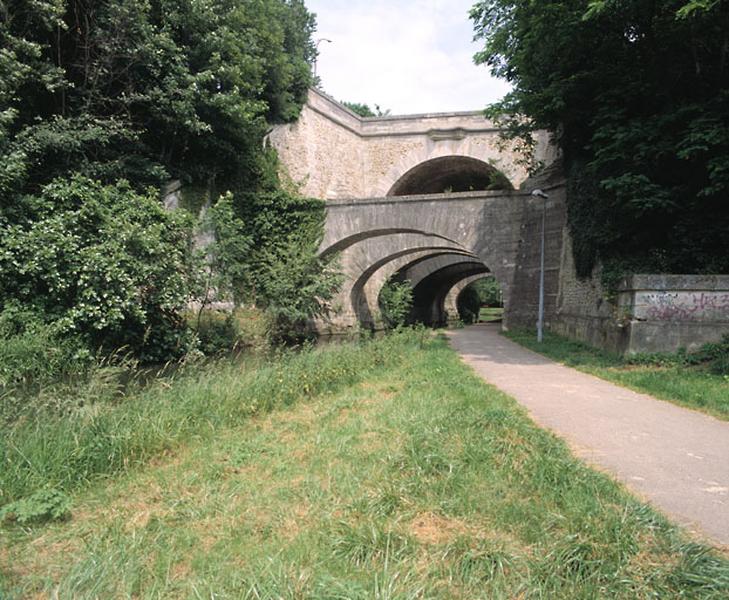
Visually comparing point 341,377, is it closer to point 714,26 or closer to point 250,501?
point 250,501

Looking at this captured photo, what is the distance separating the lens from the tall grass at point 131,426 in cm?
369

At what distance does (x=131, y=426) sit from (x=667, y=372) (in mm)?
7495

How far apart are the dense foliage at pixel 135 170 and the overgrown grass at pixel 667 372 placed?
28.9 feet

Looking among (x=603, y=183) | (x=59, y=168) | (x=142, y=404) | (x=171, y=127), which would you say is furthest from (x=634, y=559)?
(x=171, y=127)

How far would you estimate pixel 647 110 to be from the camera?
10031 millimetres

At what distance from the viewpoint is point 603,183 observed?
30.7ft

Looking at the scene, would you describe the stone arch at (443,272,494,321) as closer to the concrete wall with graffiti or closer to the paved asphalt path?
the concrete wall with graffiti

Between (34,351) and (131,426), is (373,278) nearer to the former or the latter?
(34,351)

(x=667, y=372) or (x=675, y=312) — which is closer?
(x=667, y=372)

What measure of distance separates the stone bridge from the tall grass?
11493 mm

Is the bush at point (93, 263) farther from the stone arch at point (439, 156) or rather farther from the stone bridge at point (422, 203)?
the stone arch at point (439, 156)

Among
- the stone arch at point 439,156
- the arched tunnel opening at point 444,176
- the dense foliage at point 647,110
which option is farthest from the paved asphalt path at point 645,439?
the stone arch at point 439,156

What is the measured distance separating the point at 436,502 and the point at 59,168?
522 inches

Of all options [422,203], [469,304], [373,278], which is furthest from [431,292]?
[422,203]
